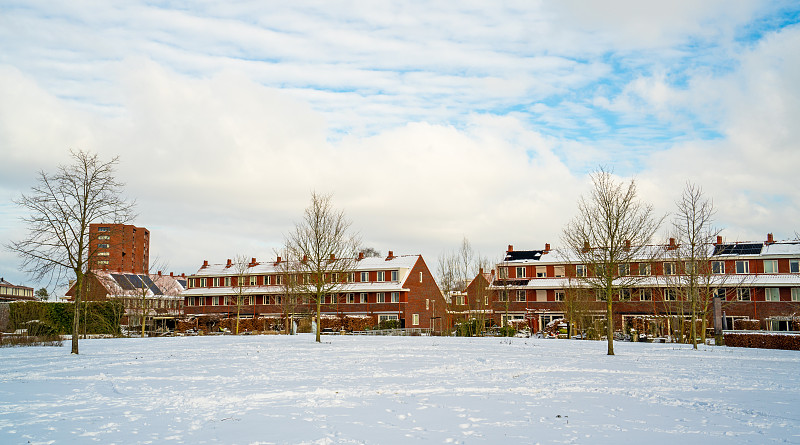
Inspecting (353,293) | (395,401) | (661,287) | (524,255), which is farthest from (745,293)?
(395,401)

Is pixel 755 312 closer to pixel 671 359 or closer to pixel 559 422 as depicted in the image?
pixel 671 359

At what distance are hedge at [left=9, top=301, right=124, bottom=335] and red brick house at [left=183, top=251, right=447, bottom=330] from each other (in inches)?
758

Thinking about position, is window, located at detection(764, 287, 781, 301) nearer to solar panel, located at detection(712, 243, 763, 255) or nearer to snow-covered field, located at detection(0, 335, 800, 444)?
solar panel, located at detection(712, 243, 763, 255)

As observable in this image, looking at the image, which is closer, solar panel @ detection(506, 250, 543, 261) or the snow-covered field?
the snow-covered field

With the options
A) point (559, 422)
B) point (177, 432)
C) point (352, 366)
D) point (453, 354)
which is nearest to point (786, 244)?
point (453, 354)

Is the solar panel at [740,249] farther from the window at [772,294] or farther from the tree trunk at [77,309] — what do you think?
the tree trunk at [77,309]

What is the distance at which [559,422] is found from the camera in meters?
10.6

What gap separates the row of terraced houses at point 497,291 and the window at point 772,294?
0.26 feet

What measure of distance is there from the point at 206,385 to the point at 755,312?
55001mm

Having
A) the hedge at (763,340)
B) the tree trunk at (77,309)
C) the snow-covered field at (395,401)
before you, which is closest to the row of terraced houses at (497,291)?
the hedge at (763,340)

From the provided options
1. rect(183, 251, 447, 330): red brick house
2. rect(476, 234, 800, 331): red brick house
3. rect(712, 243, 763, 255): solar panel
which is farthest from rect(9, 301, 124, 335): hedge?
rect(712, 243, 763, 255): solar panel

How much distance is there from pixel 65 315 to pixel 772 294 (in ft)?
197

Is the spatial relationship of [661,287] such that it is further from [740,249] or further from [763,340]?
[763,340]

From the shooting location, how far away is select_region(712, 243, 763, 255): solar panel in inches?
2322
